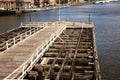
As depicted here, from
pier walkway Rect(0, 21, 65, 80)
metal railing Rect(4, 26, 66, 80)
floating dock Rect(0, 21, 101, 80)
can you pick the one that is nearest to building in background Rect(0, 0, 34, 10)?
floating dock Rect(0, 21, 101, 80)

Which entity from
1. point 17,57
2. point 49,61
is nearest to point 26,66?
point 17,57

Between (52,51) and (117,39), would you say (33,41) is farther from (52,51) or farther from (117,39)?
(117,39)

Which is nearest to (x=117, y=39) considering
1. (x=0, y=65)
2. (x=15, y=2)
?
(x=0, y=65)

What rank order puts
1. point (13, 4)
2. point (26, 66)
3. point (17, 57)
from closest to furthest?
point (26, 66)
point (17, 57)
point (13, 4)

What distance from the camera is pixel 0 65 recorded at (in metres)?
20.4

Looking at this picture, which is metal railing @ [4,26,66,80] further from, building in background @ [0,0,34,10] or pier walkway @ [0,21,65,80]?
building in background @ [0,0,34,10]

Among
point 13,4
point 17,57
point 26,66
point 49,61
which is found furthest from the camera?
point 13,4

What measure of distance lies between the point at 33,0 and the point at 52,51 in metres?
167

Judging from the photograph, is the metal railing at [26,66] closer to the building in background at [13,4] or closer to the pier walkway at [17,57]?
the pier walkway at [17,57]

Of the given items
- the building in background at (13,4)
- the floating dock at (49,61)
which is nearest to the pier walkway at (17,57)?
the floating dock at (49,61)

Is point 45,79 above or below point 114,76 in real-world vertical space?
above

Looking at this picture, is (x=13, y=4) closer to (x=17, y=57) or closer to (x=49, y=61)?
(x=49, y=61)

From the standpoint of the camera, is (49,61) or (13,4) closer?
(49,61)

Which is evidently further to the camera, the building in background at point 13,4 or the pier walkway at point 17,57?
the building in background at point 13,4
